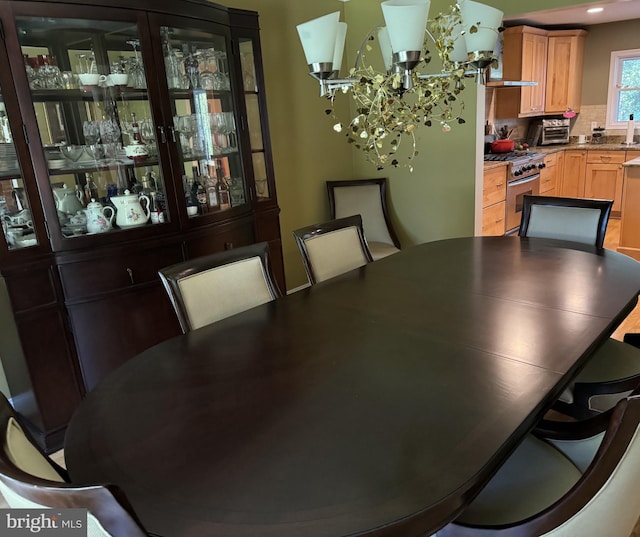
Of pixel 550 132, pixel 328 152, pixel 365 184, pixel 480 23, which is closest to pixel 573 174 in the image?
pixel 550 132

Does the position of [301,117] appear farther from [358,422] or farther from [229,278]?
[358,422]

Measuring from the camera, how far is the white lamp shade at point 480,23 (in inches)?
70.4

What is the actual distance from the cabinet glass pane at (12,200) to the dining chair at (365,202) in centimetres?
237

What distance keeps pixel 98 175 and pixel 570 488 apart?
7.96ft

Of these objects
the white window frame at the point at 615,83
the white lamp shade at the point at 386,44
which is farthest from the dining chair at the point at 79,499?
the white window frame at the point at 615,83

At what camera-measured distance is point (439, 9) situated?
3678 mm

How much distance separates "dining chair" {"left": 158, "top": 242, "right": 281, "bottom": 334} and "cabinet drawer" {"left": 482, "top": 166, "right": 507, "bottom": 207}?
2.94 metres

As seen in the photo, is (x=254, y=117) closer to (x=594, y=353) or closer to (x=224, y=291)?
(x=224, y=291)

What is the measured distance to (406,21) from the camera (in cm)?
154

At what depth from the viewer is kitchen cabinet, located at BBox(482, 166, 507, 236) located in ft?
14.9

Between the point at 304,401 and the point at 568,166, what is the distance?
20.5ft

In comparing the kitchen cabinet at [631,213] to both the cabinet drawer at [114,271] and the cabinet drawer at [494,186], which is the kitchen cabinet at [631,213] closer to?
the cabinet drawer at [494,186]

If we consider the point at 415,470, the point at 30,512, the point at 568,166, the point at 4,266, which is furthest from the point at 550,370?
the point at 568,166

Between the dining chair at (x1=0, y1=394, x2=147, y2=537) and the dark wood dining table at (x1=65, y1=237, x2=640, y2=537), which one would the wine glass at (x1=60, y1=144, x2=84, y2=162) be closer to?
the dark wood dining table at (x1=65, y1=237, x2=640, y2=537)
